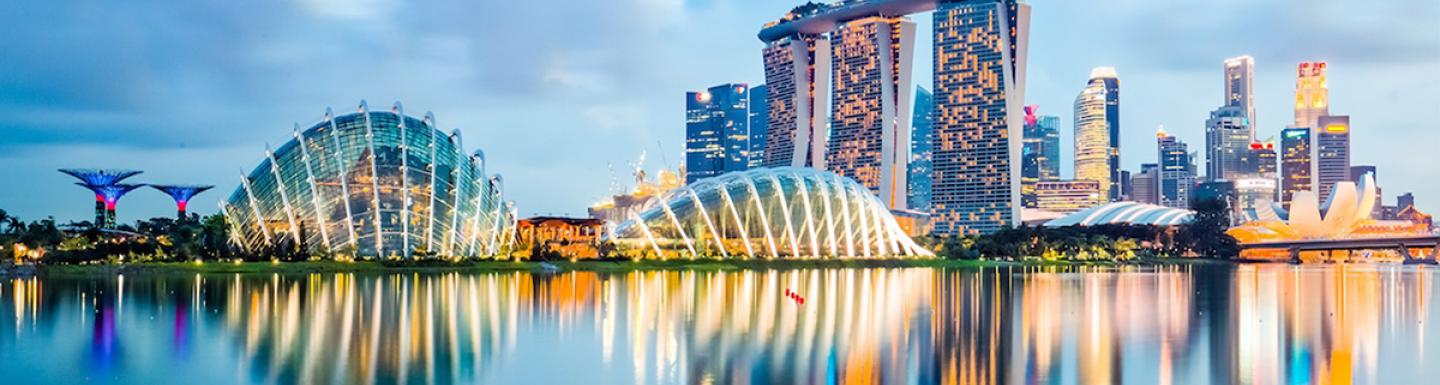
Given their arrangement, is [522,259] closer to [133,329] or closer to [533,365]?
[133,329]

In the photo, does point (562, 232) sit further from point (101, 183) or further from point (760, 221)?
point (101, 183)

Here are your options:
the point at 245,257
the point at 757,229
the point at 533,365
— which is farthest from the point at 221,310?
the point at 757,229

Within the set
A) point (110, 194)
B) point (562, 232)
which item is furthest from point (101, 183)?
point (562, 232)

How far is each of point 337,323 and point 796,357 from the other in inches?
627

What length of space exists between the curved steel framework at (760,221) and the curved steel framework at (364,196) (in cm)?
1910

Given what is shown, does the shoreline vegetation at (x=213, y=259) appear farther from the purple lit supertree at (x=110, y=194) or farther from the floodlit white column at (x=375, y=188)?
the purple lit supertree at (x=110, y=194)

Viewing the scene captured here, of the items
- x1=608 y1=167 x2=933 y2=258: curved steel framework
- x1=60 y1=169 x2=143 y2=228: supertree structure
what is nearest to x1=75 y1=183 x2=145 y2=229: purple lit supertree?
x1=60 y1=169 x2=143 y2=228: supertree structure

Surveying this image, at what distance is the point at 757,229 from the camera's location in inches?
4914

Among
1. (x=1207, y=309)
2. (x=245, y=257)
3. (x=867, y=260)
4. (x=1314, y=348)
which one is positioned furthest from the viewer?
(x=867, y=260)

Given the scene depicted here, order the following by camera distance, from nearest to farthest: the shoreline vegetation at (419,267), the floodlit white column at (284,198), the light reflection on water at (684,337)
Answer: the light reflection on water at (684,337) < the shoreline vegetation at (419,267) < the floodlit white column at (284,198)

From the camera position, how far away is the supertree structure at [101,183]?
5394 inches

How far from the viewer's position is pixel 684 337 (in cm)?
3769

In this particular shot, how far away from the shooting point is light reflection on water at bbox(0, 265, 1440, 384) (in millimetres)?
29531

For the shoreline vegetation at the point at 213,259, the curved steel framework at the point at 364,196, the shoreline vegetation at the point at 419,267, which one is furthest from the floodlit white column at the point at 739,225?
the curved steel framework at the point at 364,196
